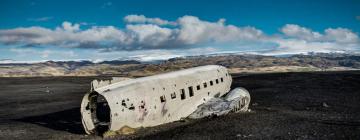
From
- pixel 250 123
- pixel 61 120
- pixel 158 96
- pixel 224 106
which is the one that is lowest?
pixel 61 120

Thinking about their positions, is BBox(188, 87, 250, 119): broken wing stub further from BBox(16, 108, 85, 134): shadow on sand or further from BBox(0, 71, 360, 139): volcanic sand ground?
BBox(16, 108, 85, 134): shadow on sand

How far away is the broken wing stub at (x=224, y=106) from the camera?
2333 centimetres

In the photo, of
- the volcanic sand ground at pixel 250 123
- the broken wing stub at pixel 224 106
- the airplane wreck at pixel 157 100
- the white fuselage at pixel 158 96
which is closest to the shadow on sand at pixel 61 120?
the volcanic sand ground at pixel 250 123

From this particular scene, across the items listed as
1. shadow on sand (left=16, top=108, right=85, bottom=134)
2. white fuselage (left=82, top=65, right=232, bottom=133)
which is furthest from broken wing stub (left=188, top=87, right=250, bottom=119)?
shadow on sand (left=16, top=108, right=85, bottom=134)

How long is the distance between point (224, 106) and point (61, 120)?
12.7 m

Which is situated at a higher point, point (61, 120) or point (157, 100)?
point (157, 100)

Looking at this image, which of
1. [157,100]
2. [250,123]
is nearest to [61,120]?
[157,100]

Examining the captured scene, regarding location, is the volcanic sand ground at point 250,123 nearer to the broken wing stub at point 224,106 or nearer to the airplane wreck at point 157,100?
the broken wing stub at point 224,106

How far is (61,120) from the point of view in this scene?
87.0ft

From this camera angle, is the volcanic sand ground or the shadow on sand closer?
the volcanic sand ground

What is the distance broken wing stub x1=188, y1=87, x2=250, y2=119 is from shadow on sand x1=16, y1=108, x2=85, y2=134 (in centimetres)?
792

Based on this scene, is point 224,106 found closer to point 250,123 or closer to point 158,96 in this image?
point 250,123

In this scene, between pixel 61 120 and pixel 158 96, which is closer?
pixel 158 96

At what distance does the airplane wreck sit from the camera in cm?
1919
